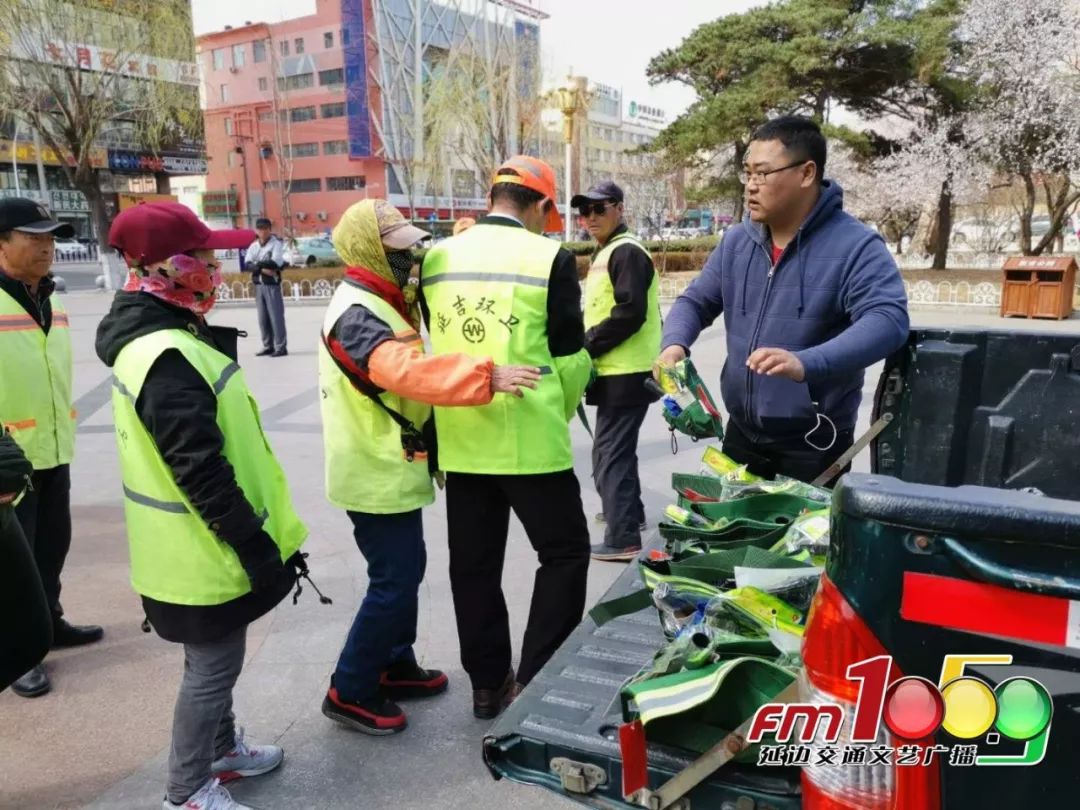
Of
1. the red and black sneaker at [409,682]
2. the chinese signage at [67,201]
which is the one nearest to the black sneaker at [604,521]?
the red and black sneaker at [409,682]

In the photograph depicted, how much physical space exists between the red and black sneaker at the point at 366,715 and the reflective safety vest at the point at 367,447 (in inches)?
28.0

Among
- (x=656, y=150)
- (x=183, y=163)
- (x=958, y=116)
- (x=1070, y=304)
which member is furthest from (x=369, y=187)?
(x=1070, y=304)

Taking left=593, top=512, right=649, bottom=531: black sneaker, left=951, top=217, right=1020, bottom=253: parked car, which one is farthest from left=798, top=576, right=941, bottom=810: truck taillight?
left=951, top=217, right=1020, bottom=253: parked car

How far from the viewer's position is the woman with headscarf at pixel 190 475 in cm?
212

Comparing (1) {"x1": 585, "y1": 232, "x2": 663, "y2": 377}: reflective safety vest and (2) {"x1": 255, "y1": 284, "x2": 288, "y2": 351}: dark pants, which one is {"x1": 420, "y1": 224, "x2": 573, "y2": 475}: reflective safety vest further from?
(2) {"x1": 255, "y1": 284, "x2": 288, "y2": 351}: dark pants

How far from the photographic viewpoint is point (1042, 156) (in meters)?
18.9

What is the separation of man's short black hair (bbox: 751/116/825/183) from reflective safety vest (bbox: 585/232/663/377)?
1.50m

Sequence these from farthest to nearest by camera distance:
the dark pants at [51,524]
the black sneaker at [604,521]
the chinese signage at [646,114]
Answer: the chinese signage at [646,114]
the black sneaker at [604,521]
the dark pants at [51,524]

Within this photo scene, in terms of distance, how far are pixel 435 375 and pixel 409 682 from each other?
134 cm

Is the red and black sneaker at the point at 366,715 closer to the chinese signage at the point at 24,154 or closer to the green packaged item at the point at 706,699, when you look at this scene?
the green packaged item at the point at 706,699

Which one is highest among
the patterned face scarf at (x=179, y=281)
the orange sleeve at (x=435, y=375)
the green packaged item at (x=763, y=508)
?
the patterned face scarf at (x=179, y=281)

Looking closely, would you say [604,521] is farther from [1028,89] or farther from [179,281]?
[1028,89]

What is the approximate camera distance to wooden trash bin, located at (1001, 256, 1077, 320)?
1287cm

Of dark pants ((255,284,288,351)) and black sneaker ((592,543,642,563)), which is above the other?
dark pants ((255,284,288,351))
